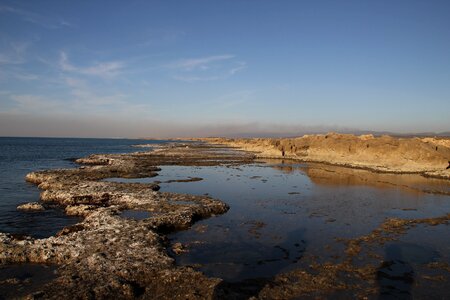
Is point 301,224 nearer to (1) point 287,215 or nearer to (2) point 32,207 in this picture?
(1) point 287,215

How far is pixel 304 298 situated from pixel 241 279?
7.96 feet

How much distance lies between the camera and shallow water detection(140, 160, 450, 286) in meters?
14.8

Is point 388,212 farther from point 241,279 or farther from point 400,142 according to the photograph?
point 400,142

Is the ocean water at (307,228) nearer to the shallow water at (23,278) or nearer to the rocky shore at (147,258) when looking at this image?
the rocky shore at (147,258)

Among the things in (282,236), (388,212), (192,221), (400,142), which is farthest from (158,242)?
(400,142)

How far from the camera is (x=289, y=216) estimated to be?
22.5 meters

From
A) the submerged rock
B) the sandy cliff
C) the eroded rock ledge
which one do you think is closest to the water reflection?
the eroded rock ledge

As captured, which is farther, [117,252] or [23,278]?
[117,252]

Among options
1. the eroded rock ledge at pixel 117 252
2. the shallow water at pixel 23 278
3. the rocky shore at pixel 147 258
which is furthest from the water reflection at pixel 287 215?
the shallow water at pixel 23 278

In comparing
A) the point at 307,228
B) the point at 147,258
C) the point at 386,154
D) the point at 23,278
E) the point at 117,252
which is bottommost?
the point at 307,228

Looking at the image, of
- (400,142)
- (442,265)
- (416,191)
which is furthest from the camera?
(400,142)

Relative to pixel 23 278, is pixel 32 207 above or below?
above

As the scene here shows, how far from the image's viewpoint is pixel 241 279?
1253 centimetres

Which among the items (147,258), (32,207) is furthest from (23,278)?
(32,207)
